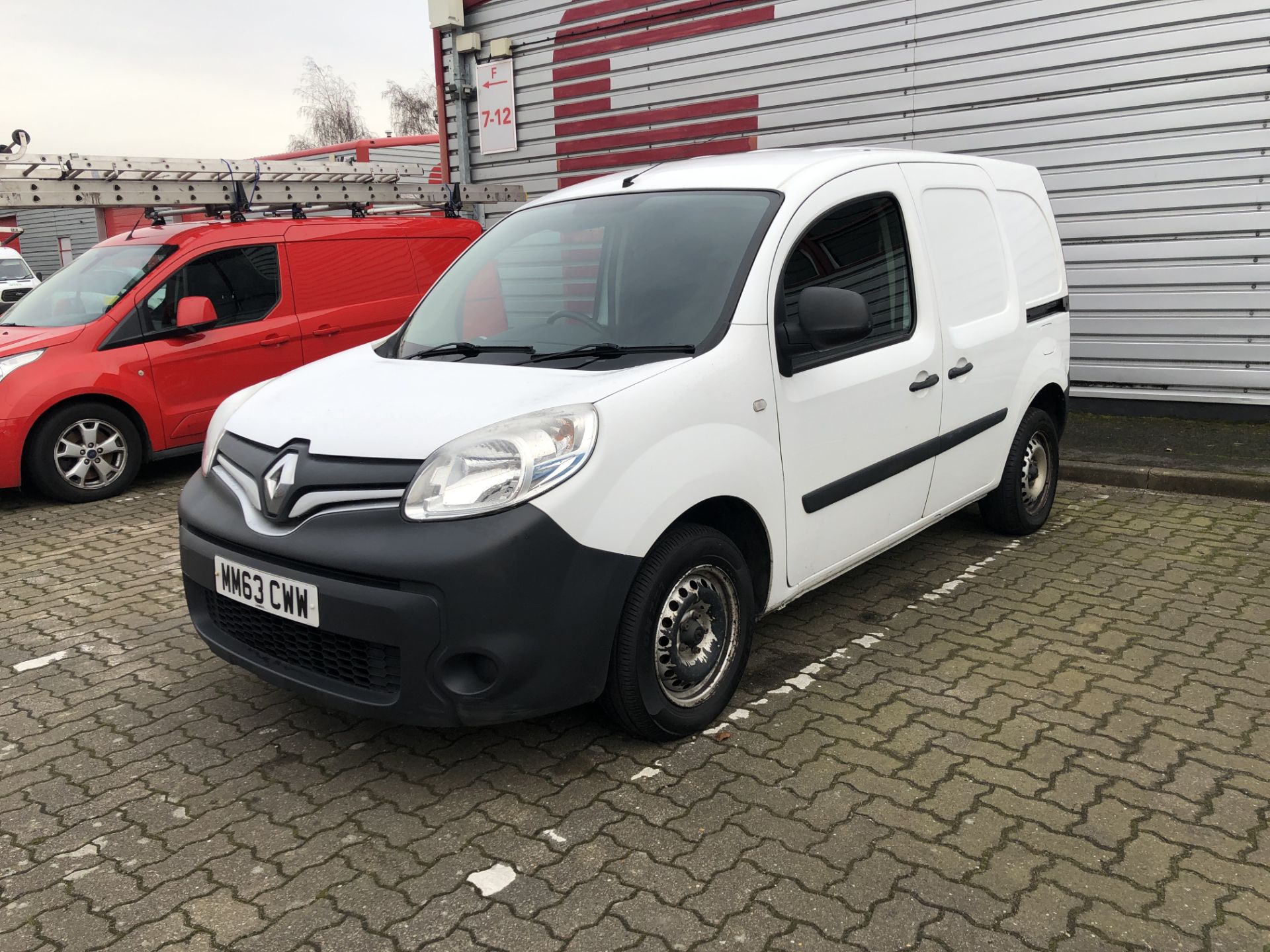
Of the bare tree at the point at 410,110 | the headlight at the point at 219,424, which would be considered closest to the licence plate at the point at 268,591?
the headlight at the point at 219,424

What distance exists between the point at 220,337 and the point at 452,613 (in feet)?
16.7

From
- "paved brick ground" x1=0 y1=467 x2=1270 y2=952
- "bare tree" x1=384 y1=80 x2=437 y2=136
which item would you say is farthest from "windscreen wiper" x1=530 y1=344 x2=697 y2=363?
"bare tree" x1=384 y1=80 x2=437 y2=136

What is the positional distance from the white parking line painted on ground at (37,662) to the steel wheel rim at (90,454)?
9.15 feet

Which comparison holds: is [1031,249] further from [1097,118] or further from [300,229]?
[300,229]

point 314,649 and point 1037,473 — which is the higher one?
point 314,649

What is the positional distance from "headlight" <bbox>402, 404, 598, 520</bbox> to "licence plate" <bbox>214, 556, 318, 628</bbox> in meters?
0.40

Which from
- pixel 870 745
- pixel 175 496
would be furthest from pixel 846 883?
pixel 175 496

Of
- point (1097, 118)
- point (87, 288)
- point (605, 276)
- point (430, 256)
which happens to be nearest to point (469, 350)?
point (605, 276)

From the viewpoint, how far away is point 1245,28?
6867 mm

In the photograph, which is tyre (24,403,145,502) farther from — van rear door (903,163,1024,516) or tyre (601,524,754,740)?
van rear door (903,163,1024,516)

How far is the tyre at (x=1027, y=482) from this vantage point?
4.98m

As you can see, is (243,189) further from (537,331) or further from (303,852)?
(303,852)

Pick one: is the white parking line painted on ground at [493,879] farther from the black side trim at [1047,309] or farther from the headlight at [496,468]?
the black side trim at [1047,309]

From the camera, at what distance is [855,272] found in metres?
3.76
